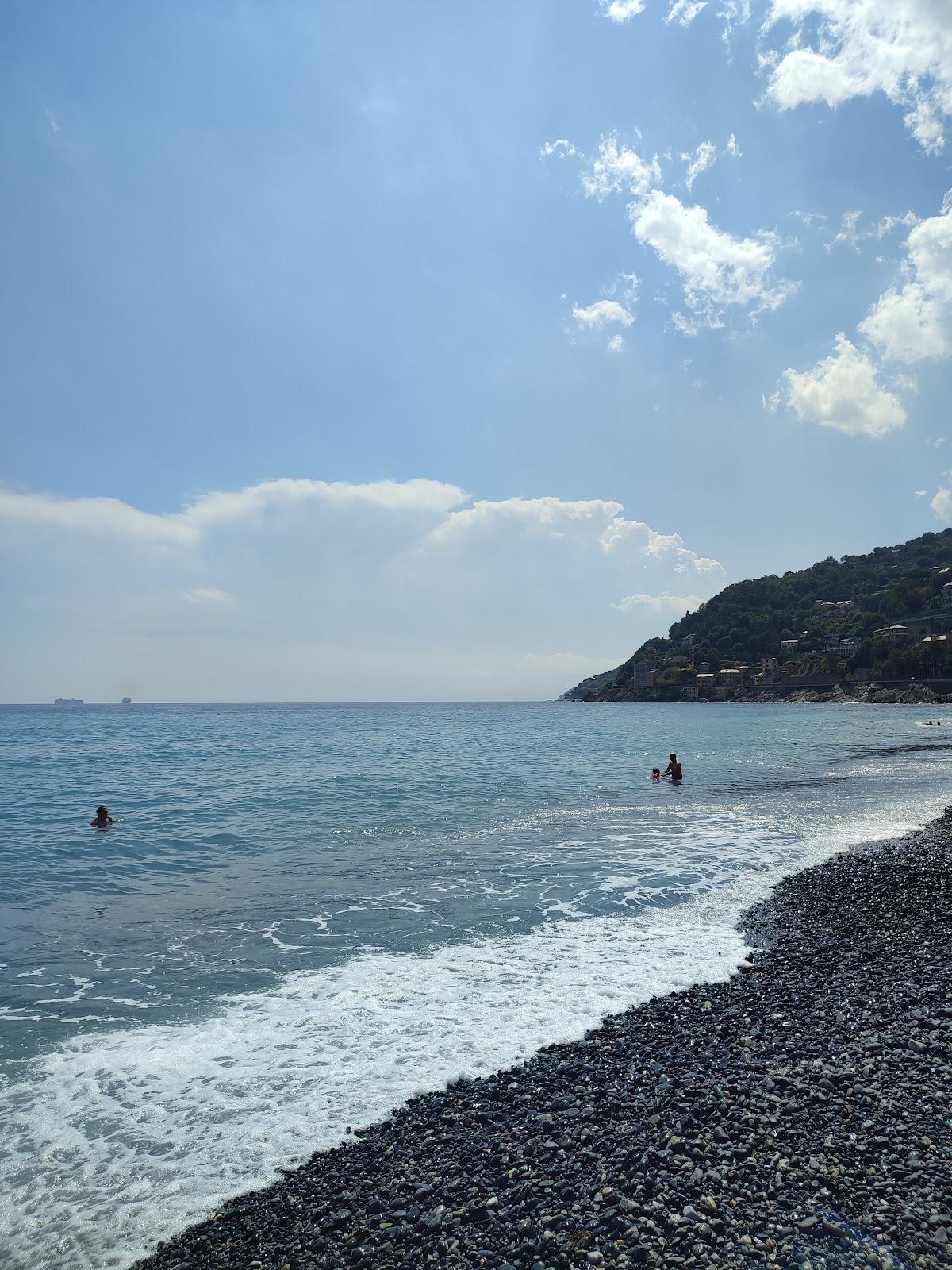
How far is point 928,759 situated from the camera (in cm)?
4462

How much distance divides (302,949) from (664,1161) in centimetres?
824

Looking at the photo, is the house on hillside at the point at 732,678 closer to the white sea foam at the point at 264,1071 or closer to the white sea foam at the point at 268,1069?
the white sea foam at the point at 268,1069

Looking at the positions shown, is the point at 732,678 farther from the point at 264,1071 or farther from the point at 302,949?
the point at 264,1071

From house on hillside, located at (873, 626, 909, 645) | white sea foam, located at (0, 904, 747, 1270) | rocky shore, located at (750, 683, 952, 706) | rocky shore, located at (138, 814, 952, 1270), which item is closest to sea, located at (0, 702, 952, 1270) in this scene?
white sea foam, located at (0, 904, 747, 1270)

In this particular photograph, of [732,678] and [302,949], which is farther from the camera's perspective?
[732,678]

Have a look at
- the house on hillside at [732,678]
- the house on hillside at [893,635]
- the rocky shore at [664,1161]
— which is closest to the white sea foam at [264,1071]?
the rocky shore at [664,1161]

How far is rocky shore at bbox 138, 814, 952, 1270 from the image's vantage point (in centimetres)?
491

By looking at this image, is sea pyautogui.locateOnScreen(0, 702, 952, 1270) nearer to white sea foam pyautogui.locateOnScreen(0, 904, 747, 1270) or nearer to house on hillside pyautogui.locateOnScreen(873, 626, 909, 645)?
white sea foam pyautogui.locateOnScreen(0, 904, 747, 1270)

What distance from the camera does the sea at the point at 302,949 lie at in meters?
6.79

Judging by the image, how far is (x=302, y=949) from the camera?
1236 centimetres

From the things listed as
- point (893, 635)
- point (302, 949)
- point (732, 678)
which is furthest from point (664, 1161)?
point (732, 678)

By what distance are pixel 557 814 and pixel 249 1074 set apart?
1983 centimetres

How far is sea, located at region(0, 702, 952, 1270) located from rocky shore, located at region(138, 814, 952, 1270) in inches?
27.7

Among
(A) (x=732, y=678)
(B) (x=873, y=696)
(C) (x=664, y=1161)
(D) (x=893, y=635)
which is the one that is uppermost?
(D) (x=893, y=635)
